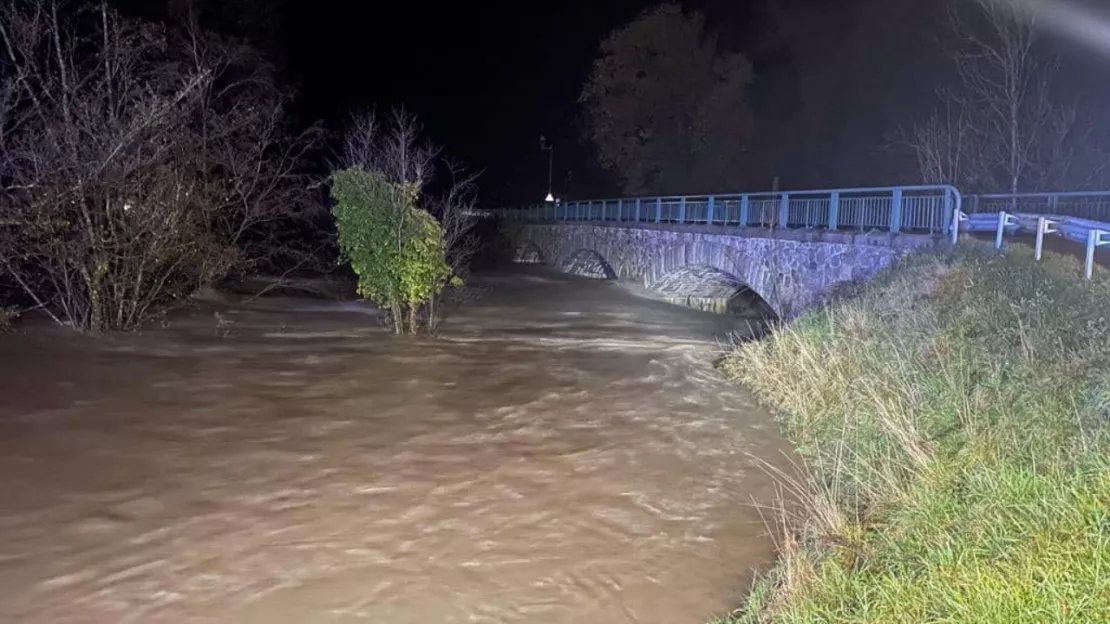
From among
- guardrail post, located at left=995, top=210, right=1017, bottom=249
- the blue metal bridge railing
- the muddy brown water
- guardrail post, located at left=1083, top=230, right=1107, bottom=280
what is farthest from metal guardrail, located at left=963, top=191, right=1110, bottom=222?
the muddy brown water

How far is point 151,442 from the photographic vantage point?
820cm


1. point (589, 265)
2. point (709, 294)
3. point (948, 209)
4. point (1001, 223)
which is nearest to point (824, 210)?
point (948, 209)

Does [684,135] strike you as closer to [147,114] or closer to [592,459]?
[147,114]

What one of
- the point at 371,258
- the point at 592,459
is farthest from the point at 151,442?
the point at 371,258

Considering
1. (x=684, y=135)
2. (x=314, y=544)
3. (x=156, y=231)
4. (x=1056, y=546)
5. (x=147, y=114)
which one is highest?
(x=684, y=135)

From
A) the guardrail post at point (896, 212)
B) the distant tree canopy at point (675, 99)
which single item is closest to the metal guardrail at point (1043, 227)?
the guardrail post at point (896, 212)

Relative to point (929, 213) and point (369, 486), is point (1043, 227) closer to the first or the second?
point (929, 213)

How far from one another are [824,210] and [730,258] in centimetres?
326

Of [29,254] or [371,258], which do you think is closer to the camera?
[29,254]

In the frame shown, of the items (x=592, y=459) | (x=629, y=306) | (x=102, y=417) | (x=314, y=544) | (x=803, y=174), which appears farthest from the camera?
(x=803, y=174)

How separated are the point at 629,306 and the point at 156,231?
459 inches

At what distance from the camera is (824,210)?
49.5ft

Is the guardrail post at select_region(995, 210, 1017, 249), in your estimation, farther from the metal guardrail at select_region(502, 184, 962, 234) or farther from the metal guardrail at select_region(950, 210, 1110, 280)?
the metal guardrail at select_region(502, 184, 962, 234)

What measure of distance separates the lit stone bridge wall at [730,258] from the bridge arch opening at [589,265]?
49 millimetres
